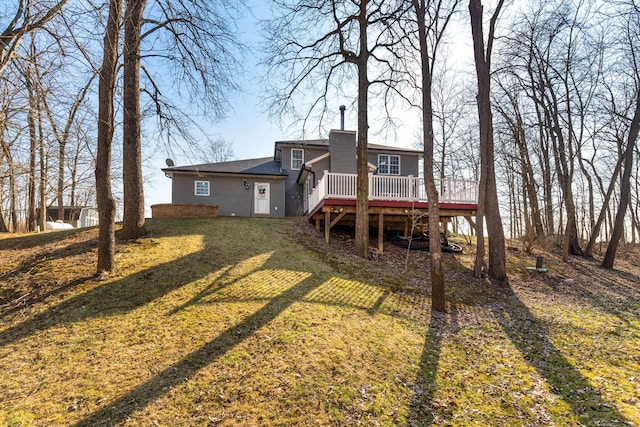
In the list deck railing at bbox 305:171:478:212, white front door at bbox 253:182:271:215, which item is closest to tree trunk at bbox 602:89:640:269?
deck railing at bbox 305:171:478:212

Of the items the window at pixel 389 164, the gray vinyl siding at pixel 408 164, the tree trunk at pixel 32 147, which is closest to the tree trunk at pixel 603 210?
the gray vinyl siding at pixel 408 164

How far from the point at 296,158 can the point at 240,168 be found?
3.28 m

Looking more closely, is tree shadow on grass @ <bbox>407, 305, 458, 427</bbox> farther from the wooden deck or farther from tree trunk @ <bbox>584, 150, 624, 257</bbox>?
tree trunk @ <bbox>584, 150, 624, 257</bbox>

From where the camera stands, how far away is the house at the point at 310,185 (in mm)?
11969

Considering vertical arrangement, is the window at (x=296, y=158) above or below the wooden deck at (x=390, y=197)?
above

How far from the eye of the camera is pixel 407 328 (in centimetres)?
577

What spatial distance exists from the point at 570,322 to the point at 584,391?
122 inches

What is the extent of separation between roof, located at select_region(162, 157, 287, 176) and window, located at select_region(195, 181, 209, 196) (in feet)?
2.20

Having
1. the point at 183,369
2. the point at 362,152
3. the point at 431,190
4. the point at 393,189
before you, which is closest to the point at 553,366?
the point at 431,190

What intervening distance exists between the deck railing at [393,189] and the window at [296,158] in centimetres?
670

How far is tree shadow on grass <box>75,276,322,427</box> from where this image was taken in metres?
3.14

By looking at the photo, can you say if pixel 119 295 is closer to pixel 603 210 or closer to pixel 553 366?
pixel 553 366

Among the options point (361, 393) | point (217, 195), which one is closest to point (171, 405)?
point (361, 393)

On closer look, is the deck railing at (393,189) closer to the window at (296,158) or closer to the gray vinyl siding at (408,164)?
the window at (296,158)
